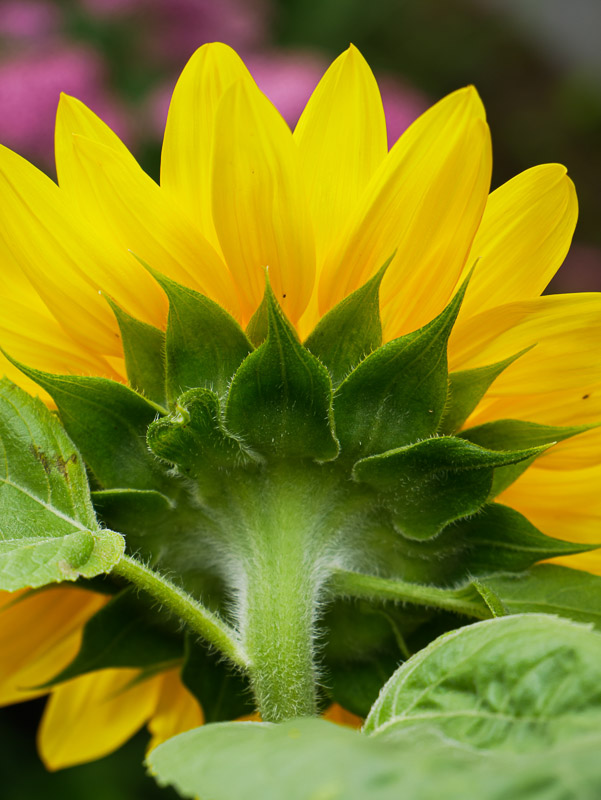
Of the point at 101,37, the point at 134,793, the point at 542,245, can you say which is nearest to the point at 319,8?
the point at 101,37

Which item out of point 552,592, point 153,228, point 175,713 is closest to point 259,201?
point 153,228

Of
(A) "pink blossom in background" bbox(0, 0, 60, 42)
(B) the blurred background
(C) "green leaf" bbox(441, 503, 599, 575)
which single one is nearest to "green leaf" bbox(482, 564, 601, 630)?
(C) "green leaf" bbox(441, 503, 599, 575)

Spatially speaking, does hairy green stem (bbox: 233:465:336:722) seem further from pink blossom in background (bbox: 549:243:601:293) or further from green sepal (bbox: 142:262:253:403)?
pink blossom in background (bbox: 549:243:601:293)

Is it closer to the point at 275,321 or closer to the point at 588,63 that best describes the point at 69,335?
the point at 275,321

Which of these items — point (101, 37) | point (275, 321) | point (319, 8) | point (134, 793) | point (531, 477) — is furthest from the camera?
point (319, 8)

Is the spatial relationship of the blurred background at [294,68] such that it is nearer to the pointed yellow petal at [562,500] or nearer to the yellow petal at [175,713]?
the yellow petal at [175,713]

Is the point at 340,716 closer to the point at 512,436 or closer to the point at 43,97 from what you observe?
the point at 512,436
